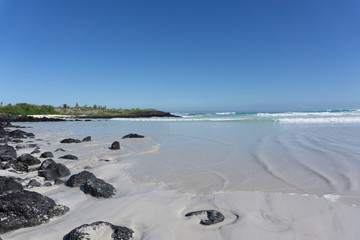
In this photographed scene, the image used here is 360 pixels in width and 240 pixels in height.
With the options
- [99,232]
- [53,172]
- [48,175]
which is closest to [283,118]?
[53,172]

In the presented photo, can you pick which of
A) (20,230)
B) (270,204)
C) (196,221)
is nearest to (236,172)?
(270,204)

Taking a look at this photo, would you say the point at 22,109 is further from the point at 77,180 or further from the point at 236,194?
the point at 236,194

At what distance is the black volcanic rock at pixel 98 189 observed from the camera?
11.0ft

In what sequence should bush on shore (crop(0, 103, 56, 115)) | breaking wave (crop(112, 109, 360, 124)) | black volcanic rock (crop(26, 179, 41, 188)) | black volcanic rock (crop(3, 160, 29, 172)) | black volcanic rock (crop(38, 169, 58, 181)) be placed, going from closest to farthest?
black volcanic rock (crop(26, 179, 41, 188))
black volcanic rock (crop(38, 169, 58, 181))
black volcanic rock (crop(3, 160, 29, 172))
breaking wave (crop(112, 109, 360, 124))
bush on shore (crop(0, 103, 56, 115))

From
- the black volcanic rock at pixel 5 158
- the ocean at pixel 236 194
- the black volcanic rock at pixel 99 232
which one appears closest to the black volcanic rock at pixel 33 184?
the ocean at pixel 236 194

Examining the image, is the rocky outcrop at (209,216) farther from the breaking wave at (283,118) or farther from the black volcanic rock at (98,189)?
the breaking wave at (283,118)

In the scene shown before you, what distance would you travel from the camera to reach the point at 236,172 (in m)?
4.62

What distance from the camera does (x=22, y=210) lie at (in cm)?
252

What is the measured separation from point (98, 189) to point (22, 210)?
1.02 m

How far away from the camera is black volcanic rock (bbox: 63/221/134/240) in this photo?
2.21 m

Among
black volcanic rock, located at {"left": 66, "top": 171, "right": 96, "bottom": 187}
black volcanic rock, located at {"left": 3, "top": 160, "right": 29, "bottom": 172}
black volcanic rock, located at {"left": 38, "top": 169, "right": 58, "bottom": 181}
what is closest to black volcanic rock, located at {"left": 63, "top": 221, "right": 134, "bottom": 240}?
black volcanic rock, located at {"left": 66, "top": 171, "right": 96, "bottom": 187}

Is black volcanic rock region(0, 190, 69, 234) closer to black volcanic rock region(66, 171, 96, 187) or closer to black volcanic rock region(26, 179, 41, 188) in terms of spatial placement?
black volcanic rock region(66, 171, 96, 187)

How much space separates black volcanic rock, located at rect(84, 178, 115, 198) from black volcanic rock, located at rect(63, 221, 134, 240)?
1.04 metres

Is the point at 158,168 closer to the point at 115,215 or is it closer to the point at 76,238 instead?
the point at 115,215
